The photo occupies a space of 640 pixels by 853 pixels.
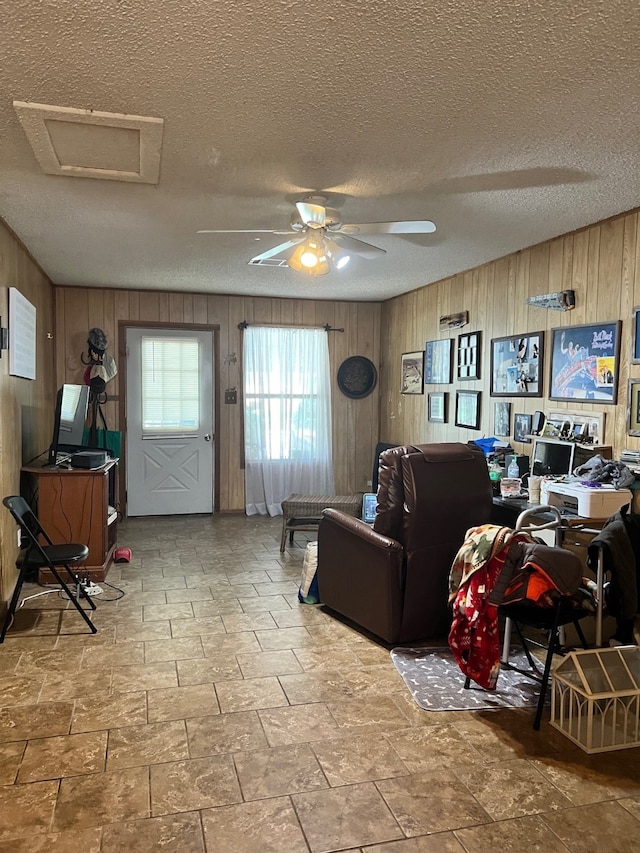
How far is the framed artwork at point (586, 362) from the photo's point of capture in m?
3.66

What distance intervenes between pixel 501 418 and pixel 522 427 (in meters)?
0.30

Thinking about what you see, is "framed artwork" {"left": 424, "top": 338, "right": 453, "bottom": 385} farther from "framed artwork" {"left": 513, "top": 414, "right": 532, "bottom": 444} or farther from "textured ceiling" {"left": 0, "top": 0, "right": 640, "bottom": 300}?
"textured ceiling" {"left": 0, "top": 0, "right": 640, "bottom": 300}

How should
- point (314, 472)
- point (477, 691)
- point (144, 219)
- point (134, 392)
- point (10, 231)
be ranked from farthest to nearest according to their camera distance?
point (314, 472) < point (134, 392) < point (10, 231) < point (144, 219) < point (477, 691)

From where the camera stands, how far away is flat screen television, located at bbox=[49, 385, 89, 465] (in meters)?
4.55

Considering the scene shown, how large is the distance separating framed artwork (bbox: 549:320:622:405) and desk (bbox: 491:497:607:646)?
769mm

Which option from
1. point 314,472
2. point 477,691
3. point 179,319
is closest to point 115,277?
point 179,319

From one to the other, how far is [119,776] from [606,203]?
3.56m

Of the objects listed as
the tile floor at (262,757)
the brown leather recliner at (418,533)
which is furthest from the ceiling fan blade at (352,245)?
the tile floor at (262,757)

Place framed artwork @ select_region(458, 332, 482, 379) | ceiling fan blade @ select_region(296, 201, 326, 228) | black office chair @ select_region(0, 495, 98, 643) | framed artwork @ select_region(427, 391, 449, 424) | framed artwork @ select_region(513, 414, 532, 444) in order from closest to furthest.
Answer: ceiling fan blade @ select_region(296, 201, 326, 228) < black office chair @ select_region(0, 495, 98, 643) < framed artwork @ select_region(513, 414, 532, 444) < framed artwork @ select_region(458, 332, 482, 379) < framed artwork @ select_region(427, 391, 449, 424)

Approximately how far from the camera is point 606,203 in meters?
3.40

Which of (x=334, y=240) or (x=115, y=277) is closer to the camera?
(x=334, y=240)

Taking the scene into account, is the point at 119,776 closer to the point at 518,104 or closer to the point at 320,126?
the point at 320,126

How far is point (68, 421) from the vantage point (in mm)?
4723

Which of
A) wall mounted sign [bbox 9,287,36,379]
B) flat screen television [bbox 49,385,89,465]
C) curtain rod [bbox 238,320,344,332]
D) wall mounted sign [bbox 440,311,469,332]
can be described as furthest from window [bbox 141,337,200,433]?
wall mounted sign [bbox 440,311,469,332]
